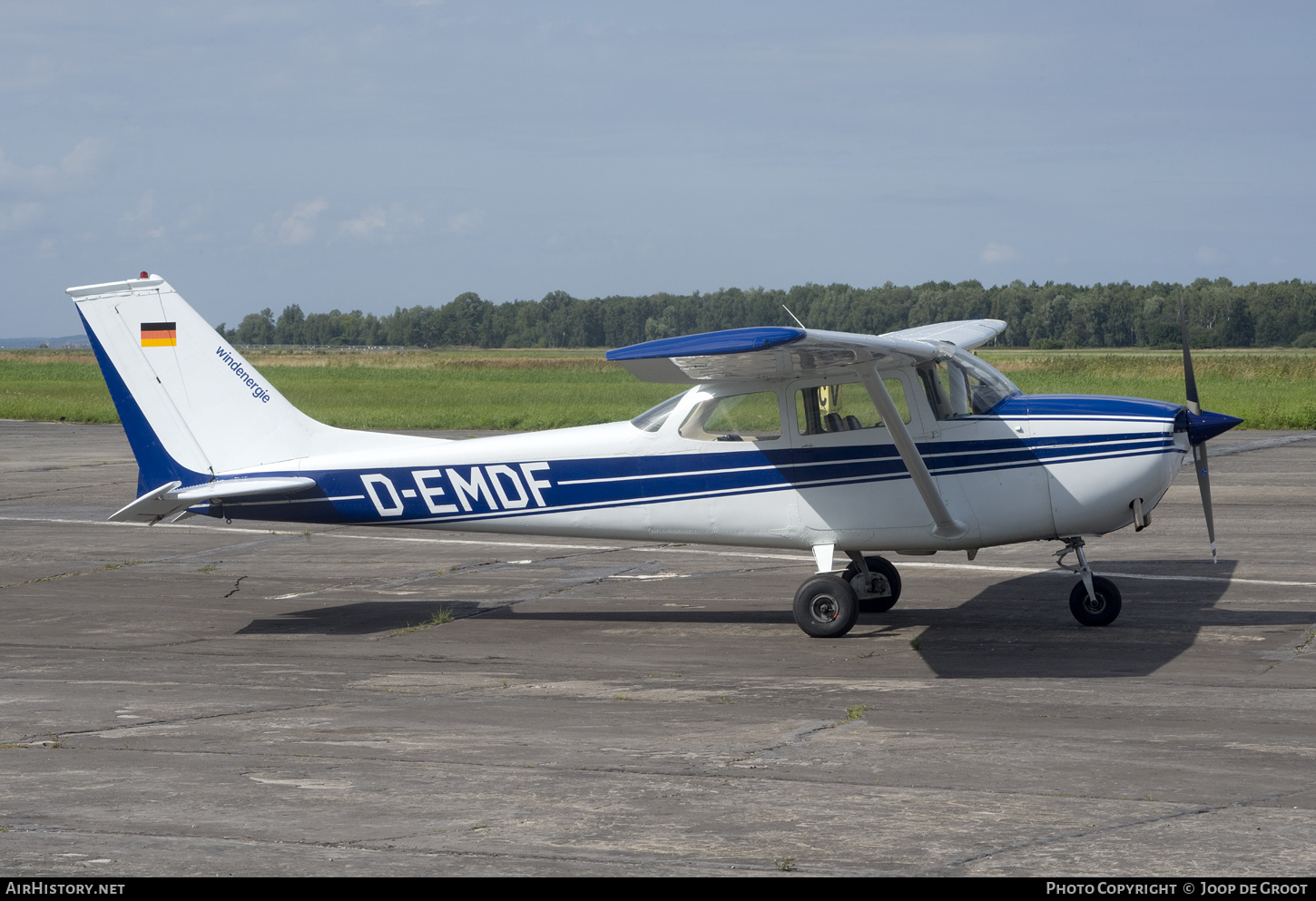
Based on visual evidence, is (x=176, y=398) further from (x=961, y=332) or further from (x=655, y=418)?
(x=961, y=332)

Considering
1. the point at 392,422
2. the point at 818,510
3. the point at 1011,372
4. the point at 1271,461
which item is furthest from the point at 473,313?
the point at 818,510

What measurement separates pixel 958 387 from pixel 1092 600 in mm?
2052

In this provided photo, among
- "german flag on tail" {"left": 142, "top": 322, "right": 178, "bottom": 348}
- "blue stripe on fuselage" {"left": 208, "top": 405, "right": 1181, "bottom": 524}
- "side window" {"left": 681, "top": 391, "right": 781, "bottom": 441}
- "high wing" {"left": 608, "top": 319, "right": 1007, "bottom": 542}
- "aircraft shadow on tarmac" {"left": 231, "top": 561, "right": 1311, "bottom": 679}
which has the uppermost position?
"german flag on tail" {"left": 142, "top": 322, "right": 178, "bottom": 348}

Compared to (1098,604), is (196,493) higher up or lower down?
higher up

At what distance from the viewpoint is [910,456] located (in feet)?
32.6

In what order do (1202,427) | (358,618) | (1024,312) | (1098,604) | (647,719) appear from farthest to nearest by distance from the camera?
(1024,312) < (358,618) < (1098,604) < (1202,427) < (647,719)

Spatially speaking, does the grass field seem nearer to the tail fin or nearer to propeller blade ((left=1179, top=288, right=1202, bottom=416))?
the tail fin

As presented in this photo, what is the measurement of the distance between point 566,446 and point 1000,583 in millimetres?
4705

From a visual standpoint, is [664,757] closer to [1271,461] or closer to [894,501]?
[894,501]

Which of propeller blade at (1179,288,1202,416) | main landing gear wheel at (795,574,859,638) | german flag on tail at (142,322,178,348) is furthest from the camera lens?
german flag on tail at (142,322,178,348)

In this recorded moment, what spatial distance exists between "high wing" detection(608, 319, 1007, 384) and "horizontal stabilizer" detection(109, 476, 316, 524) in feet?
11.2

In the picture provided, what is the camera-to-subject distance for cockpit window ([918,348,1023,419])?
33.8 feet

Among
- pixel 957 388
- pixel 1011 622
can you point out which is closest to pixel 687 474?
pixel 957 388

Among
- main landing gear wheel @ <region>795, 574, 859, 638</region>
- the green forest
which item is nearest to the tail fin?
main landing gear wheel @ <region>795, 574, 859, 638</region>
